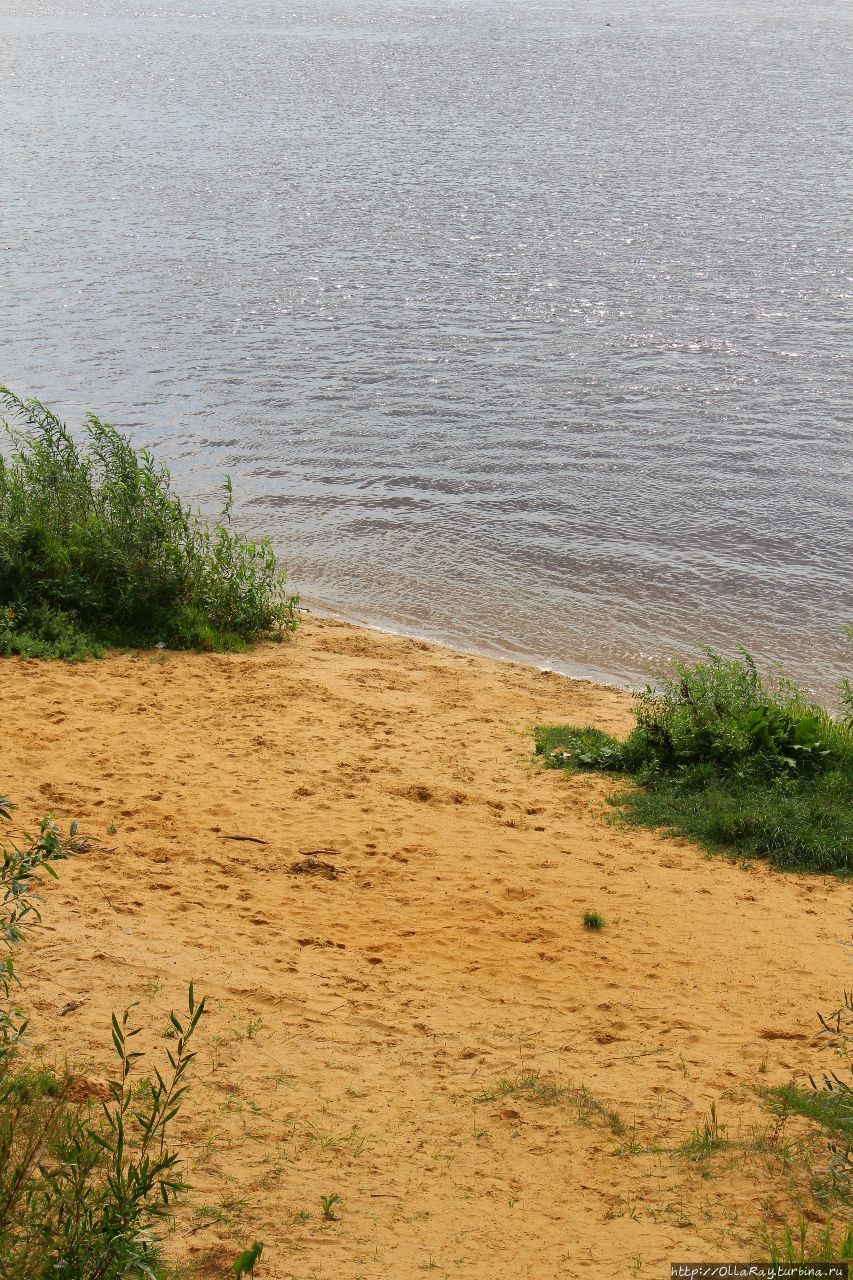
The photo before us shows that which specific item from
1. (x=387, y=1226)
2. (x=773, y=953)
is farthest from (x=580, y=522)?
(x=387, y=1226)

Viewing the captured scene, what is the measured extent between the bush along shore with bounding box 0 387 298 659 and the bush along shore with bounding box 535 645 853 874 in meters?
3.58

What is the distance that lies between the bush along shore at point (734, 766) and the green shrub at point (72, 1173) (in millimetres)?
4812

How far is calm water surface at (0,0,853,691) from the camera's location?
48.0 ft

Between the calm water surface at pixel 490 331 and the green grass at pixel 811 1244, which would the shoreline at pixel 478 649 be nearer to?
the calm water surface at pixel 490 331

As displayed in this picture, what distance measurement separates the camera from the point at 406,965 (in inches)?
277

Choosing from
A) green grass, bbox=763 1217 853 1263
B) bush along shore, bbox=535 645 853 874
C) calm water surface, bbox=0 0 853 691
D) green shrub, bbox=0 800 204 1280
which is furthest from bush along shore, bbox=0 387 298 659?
green grass, bbox=763 1217 853 1263

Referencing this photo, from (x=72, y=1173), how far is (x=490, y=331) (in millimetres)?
18868

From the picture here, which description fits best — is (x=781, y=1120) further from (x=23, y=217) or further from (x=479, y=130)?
(x=479, y=130)

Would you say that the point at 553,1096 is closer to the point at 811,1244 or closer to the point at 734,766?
the point at 811,1244

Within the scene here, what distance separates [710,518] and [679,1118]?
Result: 10915mm

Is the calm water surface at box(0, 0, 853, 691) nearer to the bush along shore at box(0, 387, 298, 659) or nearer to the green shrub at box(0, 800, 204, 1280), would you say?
the bush along shore at box(0, 387, 298, 659)

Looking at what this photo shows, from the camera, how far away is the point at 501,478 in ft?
54.7

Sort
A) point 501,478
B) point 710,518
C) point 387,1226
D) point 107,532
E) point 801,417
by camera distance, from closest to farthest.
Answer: point 387,1226, point 107,532, point 710,518, point 501,478, point 801,417

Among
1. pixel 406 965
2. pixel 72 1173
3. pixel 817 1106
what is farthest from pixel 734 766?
pixel 72 1173
